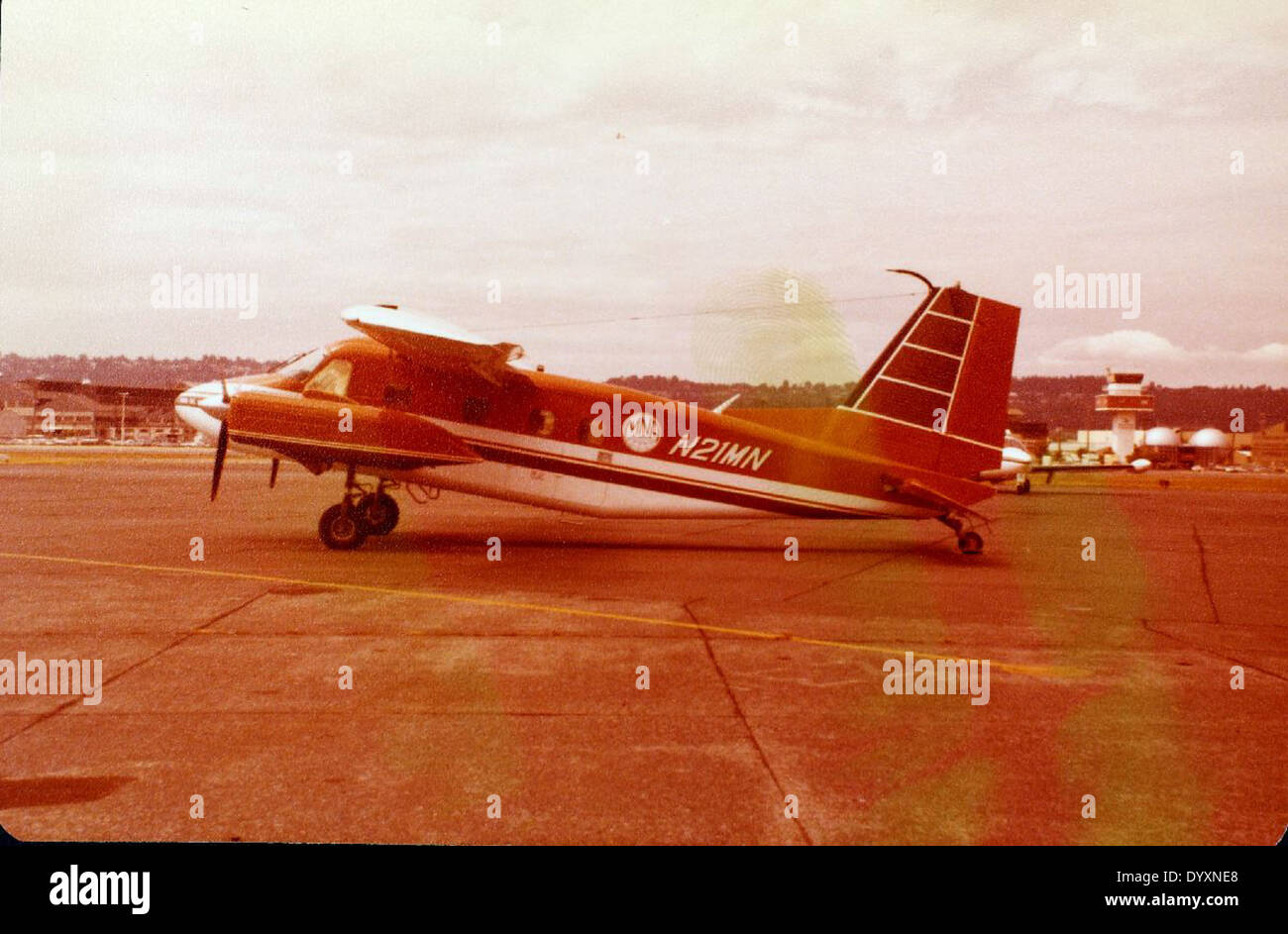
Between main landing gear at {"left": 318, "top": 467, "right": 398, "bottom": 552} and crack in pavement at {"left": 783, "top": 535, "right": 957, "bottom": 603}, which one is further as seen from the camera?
main landing gear at {"left": 318, "top": 467, "right": 398, "bottom": 552}

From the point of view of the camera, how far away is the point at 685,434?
1738cm

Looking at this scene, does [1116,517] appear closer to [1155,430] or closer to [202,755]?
[202,755]

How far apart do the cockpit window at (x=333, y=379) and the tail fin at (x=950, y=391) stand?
374 inches

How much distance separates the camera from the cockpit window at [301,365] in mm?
17219

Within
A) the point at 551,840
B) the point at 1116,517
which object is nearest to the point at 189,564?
the point at 551,840

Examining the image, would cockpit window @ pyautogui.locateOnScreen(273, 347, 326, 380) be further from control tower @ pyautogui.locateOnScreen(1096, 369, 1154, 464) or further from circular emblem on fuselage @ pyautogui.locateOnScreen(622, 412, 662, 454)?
control tower @ pyautogui.locateOnScreen(1096, 369, 1154, 464)

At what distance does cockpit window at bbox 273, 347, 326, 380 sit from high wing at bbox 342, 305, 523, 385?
5.43ft

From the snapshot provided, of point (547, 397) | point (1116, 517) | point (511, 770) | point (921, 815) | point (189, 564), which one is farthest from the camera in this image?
point (1116, 517)

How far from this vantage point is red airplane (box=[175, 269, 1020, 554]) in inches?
671

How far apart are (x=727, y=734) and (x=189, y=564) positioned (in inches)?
432

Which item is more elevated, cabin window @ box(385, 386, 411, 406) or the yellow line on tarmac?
cabin window @ box(385, 386, 411, 406)

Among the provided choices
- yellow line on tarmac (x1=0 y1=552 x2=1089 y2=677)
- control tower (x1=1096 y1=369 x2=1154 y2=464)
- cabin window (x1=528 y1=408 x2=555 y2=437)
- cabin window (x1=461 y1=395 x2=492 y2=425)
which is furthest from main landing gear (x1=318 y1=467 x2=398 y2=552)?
control tower (x1=1096 y1=369 x2=1154 y2=464)

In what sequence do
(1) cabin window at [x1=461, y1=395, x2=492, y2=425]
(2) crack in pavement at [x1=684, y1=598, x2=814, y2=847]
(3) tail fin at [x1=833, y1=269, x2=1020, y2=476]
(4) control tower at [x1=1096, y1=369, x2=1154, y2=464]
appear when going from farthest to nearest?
(4) control tower at [x1=1096, y1=369, x2=1154, y2=464]
(3) tail fin at [x1=833, y1=269, x2=1020, y2=476]
(1) cabin window at [x1=461, y1=395, x2=492, y2=425]
(2) crack in pavement at [x1=684, y1=598, x2=814, y2=847]

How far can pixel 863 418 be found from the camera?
1775cm
